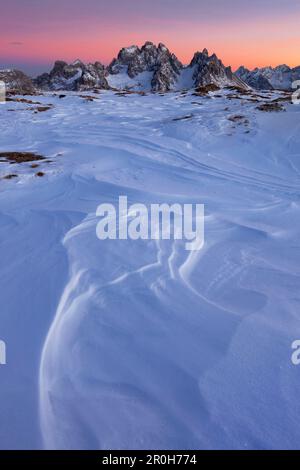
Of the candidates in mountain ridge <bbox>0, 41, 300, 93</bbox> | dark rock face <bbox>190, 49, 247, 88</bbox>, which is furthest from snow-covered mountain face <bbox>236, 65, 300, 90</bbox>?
mountain ridge <bbox>0, 41, 300, 93</bbox>

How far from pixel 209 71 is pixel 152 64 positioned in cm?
1745

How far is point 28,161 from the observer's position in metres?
8.81

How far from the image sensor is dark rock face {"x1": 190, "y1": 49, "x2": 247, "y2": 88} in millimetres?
103125

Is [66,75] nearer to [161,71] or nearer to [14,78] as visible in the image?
[14,78]

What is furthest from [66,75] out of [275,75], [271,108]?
[275,75]

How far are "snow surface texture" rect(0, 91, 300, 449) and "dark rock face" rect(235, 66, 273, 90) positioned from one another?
153693 millimetres

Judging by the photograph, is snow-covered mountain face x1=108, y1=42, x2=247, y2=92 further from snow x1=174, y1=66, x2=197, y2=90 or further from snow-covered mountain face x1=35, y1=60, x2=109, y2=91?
snow-covered mountain face x1=35, y1=60, x2=109, y2=91

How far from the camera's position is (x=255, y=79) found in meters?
155

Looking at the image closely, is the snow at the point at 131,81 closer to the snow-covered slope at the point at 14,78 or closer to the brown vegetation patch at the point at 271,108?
the snow-covered slope at the point at 14,78

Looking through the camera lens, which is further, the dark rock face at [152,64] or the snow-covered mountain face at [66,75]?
the dark rock face at [152,64]

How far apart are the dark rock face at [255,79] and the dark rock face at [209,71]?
40.8m

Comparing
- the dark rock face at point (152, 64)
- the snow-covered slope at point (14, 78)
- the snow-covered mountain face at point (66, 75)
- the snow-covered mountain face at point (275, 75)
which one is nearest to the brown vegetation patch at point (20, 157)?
the snow-covered slope at point (14, 78)

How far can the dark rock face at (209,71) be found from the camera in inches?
4060
